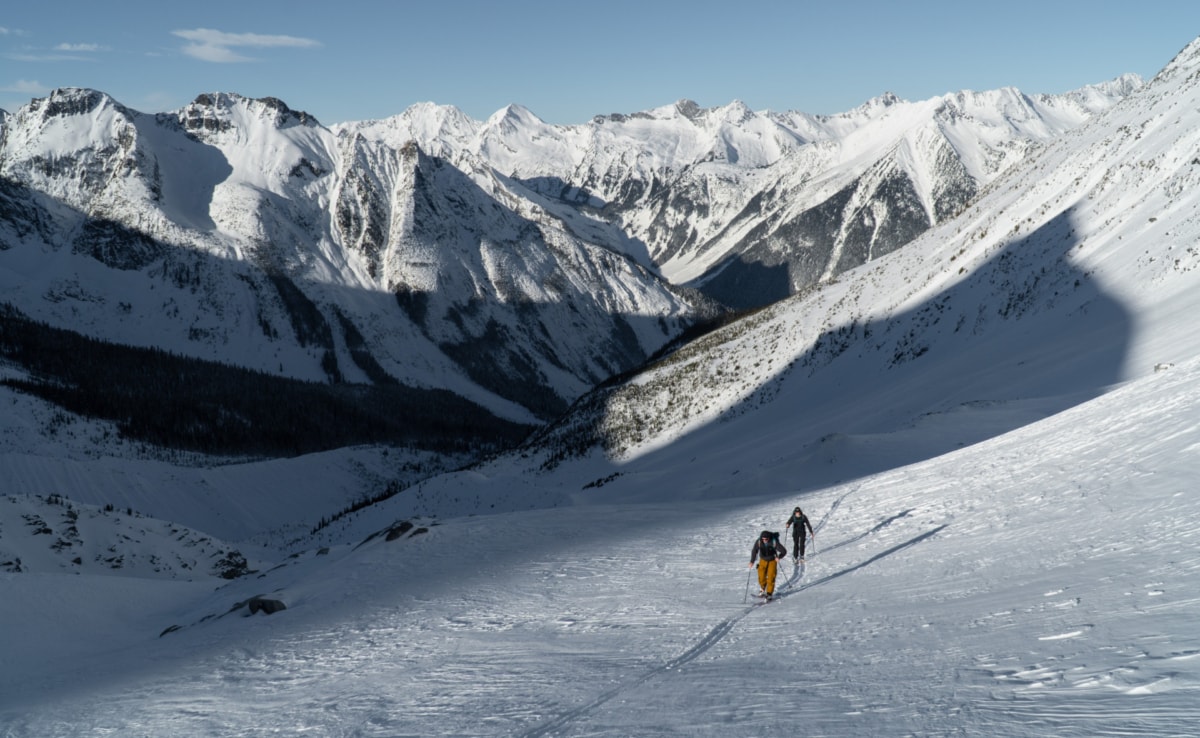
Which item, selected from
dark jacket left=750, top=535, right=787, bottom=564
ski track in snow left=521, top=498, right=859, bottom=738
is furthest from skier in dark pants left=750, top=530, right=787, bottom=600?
ski track in snow left=521, top=498, right=859, bottom=738

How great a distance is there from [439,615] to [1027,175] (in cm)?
7513

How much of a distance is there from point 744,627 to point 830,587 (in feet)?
9.73

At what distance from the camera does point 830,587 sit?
15.6m

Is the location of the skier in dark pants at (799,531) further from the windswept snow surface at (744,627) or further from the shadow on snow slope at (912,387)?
the shadow on snow slope at (912,387)

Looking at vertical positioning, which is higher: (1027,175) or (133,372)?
(1027,175)

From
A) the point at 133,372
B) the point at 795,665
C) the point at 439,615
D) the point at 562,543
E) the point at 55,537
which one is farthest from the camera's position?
the point at 133,372

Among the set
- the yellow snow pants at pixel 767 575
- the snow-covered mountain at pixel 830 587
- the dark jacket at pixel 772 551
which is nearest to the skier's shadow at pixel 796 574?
the snow-covered mountain at pixel 830 587

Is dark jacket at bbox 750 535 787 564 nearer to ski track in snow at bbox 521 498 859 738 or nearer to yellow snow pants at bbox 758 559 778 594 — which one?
yellow snow pants at bbox 758 559 778 594

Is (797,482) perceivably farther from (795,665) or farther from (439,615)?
(795,665)

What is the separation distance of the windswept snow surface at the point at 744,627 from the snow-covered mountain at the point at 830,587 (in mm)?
74

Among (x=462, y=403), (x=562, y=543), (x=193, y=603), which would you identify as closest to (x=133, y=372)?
(x=462, y=403)

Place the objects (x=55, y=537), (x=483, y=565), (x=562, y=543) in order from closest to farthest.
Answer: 1. (x=483, y=565)
2. (x=562, y=543)
3. (x=55, y=537)

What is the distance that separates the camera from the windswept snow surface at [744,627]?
851 centimetres

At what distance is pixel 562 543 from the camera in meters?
25.5
